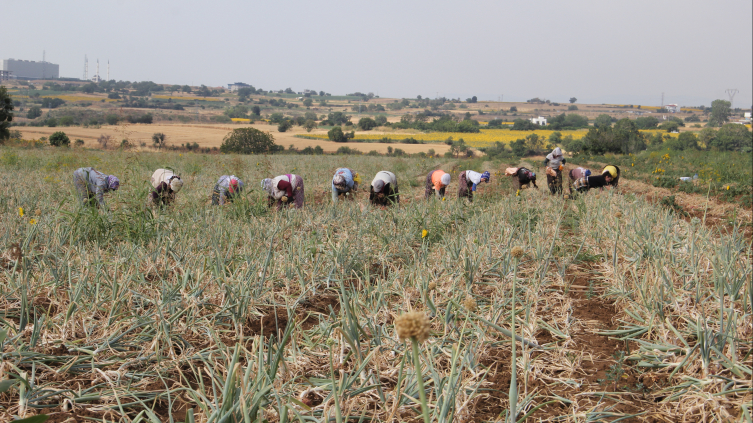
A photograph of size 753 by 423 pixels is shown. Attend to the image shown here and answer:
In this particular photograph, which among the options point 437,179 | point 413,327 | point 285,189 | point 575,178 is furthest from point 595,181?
point 413,327

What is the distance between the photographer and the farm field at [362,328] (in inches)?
66.9

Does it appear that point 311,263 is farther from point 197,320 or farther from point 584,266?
point 584,266

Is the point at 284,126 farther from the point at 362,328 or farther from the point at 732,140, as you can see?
the point at 362,328

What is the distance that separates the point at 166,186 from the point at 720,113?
6856 cm

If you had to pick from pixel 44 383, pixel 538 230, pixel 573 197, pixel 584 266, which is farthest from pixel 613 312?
pixel 573 197

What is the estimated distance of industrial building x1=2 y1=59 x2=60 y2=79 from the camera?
141 metres

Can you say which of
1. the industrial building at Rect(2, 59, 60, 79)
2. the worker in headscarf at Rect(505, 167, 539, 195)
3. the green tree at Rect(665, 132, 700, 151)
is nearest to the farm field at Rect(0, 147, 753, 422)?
the worker in headscarf at Rect(505, 167, 539, 195)

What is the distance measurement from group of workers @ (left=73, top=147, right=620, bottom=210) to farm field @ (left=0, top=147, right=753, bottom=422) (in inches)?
62.8

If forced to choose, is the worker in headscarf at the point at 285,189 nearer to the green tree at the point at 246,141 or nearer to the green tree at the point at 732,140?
the green tree at the point at 246,141

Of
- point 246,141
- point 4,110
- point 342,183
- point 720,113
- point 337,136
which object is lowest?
point 342,183

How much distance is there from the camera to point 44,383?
74.6 inches

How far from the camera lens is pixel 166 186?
6.20m

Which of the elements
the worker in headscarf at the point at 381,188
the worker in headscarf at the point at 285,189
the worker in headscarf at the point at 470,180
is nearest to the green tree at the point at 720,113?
the worker in headscarf at the point at 470,180

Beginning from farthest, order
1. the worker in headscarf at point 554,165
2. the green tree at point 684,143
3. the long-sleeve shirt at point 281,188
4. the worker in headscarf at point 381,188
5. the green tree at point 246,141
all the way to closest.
Answer: the green tree at point 246,141
the green tree at point 684,143
the worker in headscarf at point 554,165
the worker in headscarf at point 381,188
the long-sleeve shirt at point 281,188
